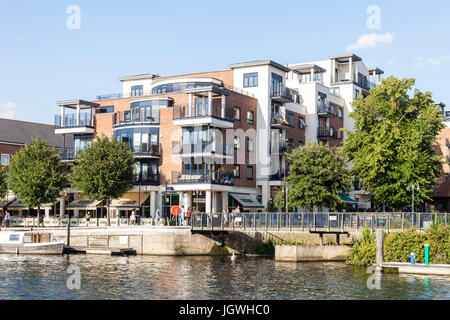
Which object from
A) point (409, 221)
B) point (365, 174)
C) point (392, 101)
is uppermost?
point (392, 101)

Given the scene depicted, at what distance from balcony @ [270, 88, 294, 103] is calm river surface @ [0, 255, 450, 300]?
2673 cm

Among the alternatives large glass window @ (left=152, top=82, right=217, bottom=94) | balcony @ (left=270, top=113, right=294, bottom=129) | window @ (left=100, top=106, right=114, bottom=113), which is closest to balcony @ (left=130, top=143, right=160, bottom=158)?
large glass window @ (left=152, top=82, right=217, bottom=94)

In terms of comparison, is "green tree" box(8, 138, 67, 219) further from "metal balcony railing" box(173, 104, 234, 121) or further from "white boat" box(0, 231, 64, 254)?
"metal balcony railing" box(173, 104, 234, 121)

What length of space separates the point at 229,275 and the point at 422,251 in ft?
40.1

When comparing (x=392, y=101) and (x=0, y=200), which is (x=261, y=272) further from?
(x=0, y=200)

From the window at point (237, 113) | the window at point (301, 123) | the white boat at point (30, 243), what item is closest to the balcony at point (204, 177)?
the window at point (237, 113)

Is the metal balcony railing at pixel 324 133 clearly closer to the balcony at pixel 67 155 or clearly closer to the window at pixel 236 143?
the window at pixel 236 143

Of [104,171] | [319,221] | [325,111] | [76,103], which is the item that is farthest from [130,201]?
[325,111]

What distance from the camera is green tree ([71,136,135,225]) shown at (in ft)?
187

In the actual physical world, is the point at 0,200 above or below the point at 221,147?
below

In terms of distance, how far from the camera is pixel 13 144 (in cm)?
7825

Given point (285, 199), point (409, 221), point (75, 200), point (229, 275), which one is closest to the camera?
point (229, 275)

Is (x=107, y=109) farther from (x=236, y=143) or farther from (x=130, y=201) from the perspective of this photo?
(x=236, y=143)
